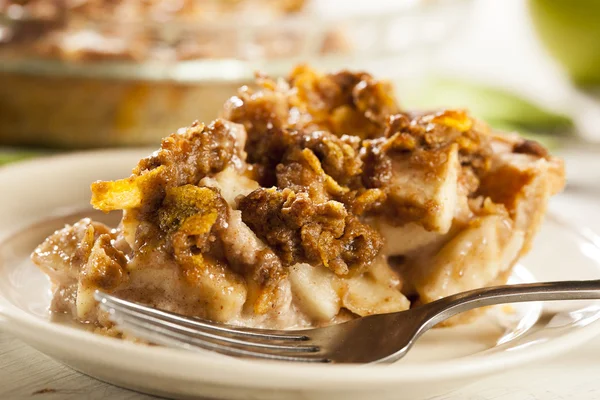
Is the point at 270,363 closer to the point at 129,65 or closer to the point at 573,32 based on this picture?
the point at 129,65

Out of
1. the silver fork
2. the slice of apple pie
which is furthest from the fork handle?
the slice of apple pie

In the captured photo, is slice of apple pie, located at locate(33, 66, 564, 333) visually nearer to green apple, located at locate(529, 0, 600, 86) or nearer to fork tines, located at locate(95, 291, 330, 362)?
fork tines, located at locate(95, 291, 330, 362)

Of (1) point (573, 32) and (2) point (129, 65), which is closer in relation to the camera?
(2) point (129, 65)

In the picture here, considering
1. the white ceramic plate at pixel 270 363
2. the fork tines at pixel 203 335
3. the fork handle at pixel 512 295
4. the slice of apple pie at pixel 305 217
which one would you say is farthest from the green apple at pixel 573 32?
the fork tines at pixel 203 335

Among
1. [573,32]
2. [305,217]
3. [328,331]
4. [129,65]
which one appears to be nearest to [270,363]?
[328,331]

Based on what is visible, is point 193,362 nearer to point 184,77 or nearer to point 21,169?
point 21,169

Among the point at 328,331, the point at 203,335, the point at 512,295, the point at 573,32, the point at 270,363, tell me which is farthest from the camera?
the point at 573,32

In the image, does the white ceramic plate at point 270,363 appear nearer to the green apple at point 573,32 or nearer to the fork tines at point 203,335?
the fork tines at point 203,335
